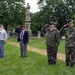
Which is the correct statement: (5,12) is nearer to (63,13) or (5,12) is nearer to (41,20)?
(41,20)

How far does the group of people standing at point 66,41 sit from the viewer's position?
428 inches

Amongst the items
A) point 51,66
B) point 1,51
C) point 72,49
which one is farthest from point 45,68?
point 1,51

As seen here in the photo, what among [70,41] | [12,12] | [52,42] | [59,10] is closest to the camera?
[70,41]

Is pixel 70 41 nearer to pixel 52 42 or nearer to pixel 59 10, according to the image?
pixel 52 42

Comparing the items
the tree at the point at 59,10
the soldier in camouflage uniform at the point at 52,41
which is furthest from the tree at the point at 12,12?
the soldier in camouflage uniform at the point at 52,41

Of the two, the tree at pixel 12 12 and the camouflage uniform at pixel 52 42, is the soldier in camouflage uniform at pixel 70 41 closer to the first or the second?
the camouflage uniform at pixel 52 42

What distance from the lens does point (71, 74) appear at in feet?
31.5

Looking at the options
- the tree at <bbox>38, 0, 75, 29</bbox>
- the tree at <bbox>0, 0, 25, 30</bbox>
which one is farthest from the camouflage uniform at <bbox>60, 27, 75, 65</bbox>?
the tree at <bbox>38, 0, 75, 29</bbox>

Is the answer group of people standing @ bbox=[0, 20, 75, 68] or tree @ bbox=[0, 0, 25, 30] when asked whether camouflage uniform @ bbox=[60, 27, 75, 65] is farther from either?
tree @ bbox=[0, 0, 25, 30]

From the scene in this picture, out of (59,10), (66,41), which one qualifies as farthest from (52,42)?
(59,10)

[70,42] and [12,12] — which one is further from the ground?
[12,12]

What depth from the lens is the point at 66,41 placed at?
432 inches

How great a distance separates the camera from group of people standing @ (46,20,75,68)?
1086 cm

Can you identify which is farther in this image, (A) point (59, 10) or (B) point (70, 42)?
(A) point (59, 10)
